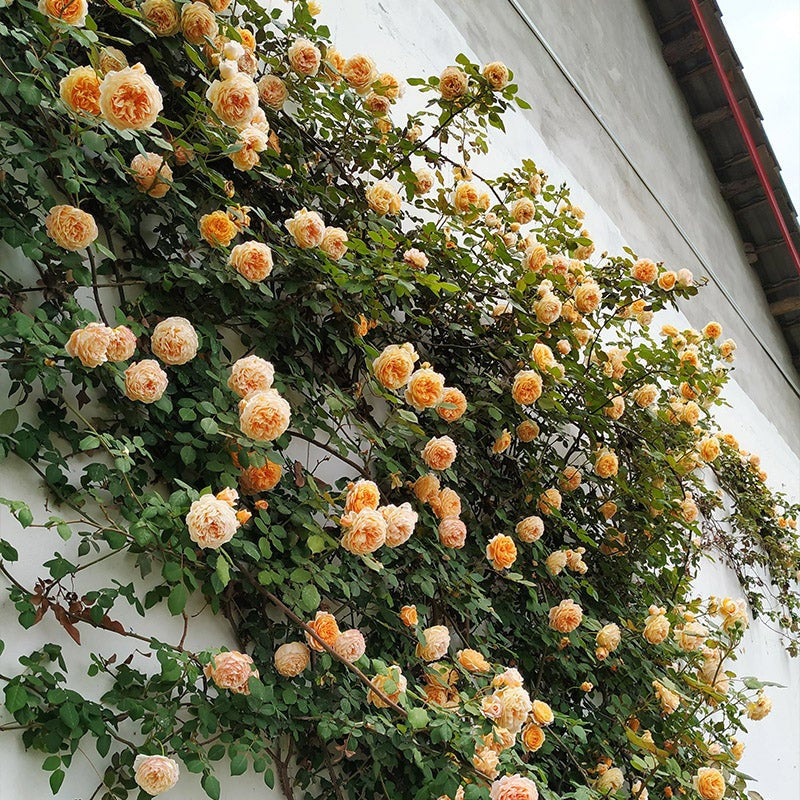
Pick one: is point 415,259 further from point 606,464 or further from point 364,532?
point 606,464

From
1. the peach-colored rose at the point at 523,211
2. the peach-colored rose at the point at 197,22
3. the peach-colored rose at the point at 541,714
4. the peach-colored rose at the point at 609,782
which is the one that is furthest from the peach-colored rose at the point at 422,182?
the peach-colored rose at the point at 609,782

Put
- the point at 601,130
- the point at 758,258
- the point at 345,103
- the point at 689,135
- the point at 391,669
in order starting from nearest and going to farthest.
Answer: the point at 391,669 < the point at 345,103 < the point at 601,130 < the point at 689,135 < the point at 758,258

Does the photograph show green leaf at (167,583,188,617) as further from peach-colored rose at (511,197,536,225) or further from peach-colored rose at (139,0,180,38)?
peach-colored rose at (511,197,536,225)

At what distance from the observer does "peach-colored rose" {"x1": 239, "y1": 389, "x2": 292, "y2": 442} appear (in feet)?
3.96

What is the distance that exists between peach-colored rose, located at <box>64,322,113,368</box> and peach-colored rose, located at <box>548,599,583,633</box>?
1337mm

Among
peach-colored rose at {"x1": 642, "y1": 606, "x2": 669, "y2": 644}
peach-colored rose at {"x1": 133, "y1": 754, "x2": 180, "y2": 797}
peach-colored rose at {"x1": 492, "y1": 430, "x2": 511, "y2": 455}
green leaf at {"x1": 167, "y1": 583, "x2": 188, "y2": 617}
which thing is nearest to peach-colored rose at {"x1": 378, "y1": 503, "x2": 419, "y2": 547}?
green leaf at {"x1": 167, "y1": 583, "x2": 188, "y2": 617}

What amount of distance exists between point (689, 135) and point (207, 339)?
5.19 meters

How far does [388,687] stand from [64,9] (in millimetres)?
1165

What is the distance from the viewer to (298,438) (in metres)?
1.62

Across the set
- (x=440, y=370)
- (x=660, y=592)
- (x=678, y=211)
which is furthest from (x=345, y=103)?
(x=678, y=211)

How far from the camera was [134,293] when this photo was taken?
54.9 inches

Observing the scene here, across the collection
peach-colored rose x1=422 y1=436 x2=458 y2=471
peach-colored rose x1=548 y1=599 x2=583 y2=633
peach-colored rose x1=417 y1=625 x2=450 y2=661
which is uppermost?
peach-colored rose x1=422 y1=436 x2=458 y2=471

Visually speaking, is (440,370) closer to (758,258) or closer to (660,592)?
(660,592)

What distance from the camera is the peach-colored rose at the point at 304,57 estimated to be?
1.68m
